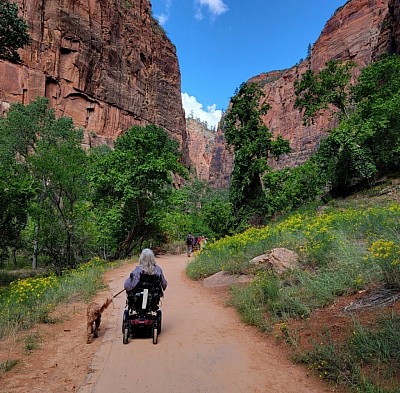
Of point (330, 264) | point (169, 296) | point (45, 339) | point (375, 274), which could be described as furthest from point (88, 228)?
point (375, 274)

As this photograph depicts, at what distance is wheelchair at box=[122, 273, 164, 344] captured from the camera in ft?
17.0

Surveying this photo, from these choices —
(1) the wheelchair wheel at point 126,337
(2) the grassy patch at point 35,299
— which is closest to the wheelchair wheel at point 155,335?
(1) the wheelchair wheel at point 126,337

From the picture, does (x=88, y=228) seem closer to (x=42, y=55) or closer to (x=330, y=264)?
(x=330, y=264)

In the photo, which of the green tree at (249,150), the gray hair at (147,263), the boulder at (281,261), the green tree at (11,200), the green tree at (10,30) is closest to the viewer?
the gray hair at (147,263)

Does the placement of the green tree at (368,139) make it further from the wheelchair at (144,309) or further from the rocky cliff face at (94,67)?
the rocky cliff face at (94,67)

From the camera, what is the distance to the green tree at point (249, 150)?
2045 centimetres

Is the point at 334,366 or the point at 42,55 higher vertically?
the point at 42,55

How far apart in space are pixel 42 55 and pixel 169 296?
57.5 m

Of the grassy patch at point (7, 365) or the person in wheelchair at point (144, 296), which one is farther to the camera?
the person in wheelchair at point (144, 296)

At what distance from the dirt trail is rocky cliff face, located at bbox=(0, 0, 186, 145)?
170 ft

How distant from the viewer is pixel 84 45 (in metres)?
59.3

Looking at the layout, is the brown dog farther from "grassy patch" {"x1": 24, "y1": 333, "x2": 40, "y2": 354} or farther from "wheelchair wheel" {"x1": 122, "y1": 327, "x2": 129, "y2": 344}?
"grassy patch" {"x1": 24, "y1": 333, "x2": 40, "y2": 354}

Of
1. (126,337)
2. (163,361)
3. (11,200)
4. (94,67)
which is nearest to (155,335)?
(126,337)

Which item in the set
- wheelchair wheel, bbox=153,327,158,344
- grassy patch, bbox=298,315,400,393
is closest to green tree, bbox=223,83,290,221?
wheelchair wheel, bbox=153,327,158,344
